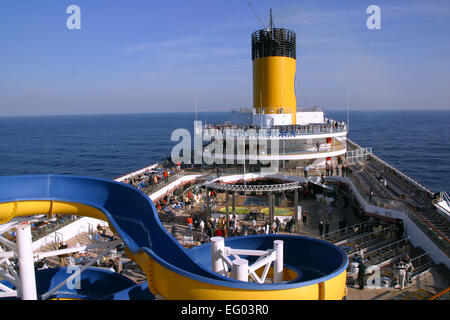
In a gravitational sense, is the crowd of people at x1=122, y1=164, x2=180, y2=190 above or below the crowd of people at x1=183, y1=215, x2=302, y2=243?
above

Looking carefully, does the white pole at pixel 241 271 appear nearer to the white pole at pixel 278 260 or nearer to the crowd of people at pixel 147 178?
the white pole at pixel 278 260

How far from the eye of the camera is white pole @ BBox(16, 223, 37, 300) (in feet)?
27.2

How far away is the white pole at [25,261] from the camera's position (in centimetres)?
830

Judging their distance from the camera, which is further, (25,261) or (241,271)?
(25,261)

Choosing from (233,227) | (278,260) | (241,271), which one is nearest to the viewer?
(241,271)

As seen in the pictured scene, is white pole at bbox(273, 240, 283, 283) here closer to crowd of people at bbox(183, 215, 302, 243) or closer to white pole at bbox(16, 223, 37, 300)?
white pole at bbox(16, 223, 37, 300)

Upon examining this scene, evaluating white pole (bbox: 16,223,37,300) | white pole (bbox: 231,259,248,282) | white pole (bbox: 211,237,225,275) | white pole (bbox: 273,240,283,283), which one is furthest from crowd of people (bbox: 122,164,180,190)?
white pole (bbox: 231,259,248,282)

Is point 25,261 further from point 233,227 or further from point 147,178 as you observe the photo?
point 147,178

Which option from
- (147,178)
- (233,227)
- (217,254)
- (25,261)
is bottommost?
(233,227)

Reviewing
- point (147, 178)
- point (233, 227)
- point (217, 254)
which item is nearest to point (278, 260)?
point (217, 254)

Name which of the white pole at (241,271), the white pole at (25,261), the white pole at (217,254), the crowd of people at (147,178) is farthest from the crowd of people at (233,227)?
the white pole at (25,261)

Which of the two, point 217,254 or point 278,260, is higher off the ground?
point 217,254

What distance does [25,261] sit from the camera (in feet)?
27.4

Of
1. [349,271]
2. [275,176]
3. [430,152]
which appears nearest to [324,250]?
[349,271]
